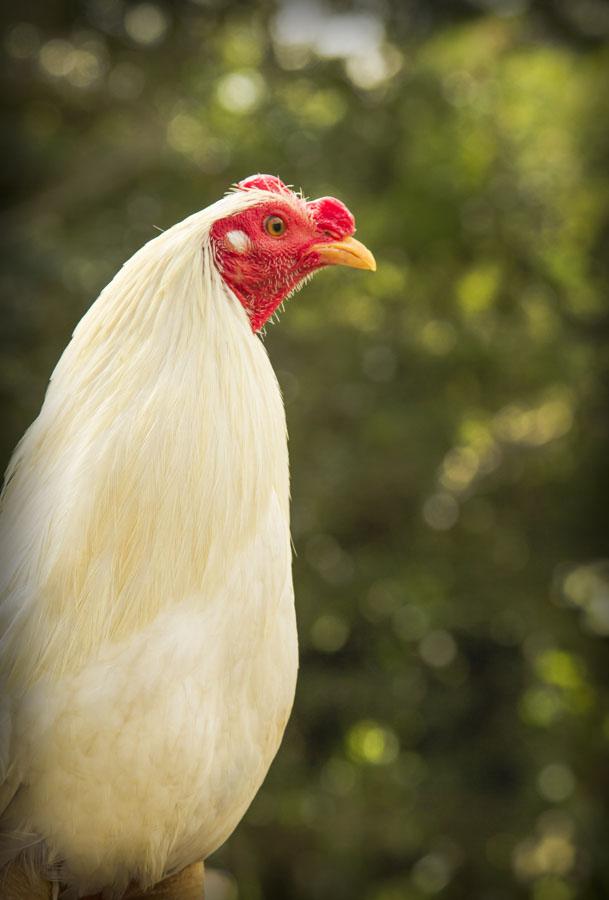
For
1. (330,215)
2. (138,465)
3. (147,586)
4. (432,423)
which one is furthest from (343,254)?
(432,423)

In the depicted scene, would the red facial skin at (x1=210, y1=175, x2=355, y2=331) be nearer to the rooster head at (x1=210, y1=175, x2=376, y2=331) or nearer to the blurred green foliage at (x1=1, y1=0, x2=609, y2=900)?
the rooster head at (x1=210, y1=175, x2=376, y2=331)

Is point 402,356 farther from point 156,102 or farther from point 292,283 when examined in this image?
point 292,283

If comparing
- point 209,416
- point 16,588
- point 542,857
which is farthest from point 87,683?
point 542,857

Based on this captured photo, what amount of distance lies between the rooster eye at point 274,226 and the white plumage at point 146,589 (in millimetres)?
105

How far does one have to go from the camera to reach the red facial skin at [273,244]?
1740 mm

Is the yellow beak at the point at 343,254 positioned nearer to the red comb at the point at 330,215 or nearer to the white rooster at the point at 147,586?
the red comb at the point at 330,215

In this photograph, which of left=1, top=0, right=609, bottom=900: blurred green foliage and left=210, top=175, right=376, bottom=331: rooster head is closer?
left=210, top=175, right=376, bottom=331: rooster head

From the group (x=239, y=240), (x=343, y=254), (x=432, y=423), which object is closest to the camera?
(x=239, y=240)

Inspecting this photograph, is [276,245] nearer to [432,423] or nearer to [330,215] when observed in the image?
[330,215]

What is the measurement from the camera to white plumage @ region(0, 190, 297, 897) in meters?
1.56

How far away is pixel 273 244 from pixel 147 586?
0.57 metres

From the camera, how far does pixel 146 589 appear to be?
160 cm

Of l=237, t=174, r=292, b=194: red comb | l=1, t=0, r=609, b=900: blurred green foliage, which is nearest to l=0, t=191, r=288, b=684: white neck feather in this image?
l=237, t=174, r=292, b=194: red comb

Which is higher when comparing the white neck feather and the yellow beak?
the yellow beak
